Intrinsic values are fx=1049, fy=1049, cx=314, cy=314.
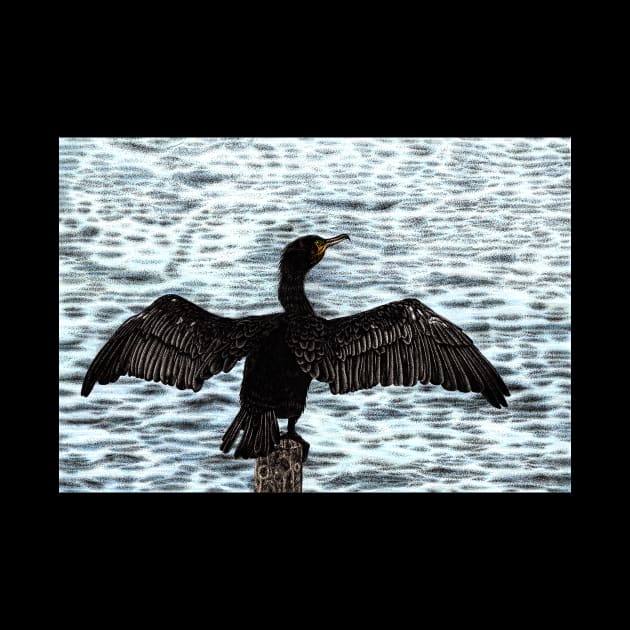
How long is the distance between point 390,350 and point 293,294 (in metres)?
0.44

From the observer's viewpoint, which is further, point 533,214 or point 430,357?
point 533,214

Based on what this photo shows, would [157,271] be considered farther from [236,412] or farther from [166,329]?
[236,412]

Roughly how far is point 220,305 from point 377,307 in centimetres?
62

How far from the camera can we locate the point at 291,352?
3.92m

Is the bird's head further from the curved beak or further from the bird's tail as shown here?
the bird's tail

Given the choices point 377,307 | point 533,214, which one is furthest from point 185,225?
point 533,214

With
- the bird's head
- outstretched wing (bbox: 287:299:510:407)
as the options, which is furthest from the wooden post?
the bird's head

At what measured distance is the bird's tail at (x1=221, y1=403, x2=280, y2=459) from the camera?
154 inches

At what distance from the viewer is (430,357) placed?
3.89 m

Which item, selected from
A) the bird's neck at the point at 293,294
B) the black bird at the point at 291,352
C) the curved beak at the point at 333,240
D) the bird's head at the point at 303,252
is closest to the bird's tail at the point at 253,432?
the black bird at the point at 291,352

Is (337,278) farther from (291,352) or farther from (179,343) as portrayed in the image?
(179,343)

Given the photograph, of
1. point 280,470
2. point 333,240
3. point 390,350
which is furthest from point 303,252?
point 280,470

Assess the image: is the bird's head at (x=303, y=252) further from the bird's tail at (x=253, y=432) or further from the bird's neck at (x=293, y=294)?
the bird's tail at (x=253, y=432)

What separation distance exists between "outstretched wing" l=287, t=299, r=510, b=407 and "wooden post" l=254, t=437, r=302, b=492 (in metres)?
0.30
